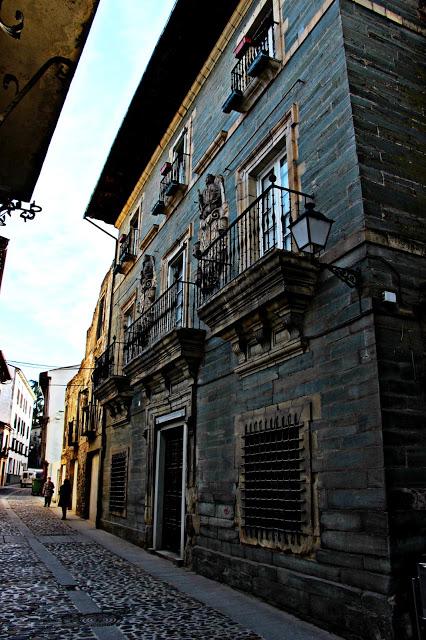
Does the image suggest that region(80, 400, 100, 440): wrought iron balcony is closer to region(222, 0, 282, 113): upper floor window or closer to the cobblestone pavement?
the cobblestone pavement

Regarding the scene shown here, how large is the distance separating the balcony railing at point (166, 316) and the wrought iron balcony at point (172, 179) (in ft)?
5.89

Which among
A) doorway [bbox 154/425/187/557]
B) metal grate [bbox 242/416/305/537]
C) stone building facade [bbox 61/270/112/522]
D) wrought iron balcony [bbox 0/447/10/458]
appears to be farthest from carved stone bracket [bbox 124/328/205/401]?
wrought iron balcony [bbox 0/447/10/458]

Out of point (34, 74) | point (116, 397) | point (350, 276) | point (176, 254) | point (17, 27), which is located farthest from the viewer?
point (116, 397)

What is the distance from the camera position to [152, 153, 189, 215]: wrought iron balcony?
10.3 meters

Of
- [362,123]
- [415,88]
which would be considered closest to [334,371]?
[362,123]

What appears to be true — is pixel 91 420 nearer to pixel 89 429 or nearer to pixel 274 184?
pixel 89 429

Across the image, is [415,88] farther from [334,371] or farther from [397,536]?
[397,536]

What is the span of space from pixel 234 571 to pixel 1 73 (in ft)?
18.9

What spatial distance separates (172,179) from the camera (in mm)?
10875

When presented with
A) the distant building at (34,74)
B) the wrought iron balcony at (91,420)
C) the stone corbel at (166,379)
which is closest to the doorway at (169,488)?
the stone corbel at (166,379)

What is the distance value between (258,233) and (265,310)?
1.28m

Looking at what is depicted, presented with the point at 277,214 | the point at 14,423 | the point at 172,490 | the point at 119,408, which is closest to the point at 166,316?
the point at 172,490

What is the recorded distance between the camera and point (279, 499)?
572 cm

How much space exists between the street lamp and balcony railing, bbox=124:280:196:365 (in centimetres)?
367
